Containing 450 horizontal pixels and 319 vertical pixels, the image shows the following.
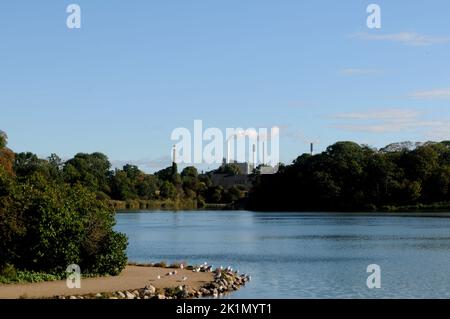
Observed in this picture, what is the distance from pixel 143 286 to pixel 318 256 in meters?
22.3

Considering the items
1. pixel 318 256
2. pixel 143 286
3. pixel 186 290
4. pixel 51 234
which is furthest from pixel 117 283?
pixel 318 256

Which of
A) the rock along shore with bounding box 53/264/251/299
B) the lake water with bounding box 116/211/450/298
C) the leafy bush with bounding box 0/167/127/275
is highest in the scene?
the leafy bush with bounding box 0/167/127/275

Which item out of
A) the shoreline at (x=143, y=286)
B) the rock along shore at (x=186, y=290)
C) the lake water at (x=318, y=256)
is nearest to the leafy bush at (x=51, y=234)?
the shoreline at (x=143, y=286)

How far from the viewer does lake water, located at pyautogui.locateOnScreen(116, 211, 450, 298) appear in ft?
108

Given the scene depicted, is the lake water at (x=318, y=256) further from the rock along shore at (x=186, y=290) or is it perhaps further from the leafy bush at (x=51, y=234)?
the leafy bush at (x=51, y=234)

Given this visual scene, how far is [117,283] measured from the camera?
30.0 meters

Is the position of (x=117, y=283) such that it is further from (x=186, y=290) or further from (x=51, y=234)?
(x=51, y=234)

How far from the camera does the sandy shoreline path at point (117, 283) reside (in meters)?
26.5

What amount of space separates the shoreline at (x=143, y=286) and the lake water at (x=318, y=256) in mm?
1201

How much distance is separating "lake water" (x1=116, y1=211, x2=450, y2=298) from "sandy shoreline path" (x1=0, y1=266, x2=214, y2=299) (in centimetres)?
246

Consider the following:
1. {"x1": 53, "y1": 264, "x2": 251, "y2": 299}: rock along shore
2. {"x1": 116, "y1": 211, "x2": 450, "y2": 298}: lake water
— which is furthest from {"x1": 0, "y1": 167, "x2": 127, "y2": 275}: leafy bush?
{"x1": 116, "y1": 211, "x2": 450, "y2": 298}: lake water

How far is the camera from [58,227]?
106ft

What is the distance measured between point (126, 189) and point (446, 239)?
107 m

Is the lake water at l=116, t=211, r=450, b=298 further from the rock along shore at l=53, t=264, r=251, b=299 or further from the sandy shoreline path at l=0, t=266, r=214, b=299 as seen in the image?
the sandy shoreline path at l=0, t=266, r=214, b=299
